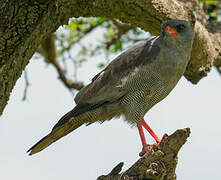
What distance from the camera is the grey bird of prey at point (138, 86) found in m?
4.95

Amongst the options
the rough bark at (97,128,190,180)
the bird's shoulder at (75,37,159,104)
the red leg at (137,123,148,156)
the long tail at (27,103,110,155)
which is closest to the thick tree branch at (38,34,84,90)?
the bird's shoulder at (75,37,159,104)

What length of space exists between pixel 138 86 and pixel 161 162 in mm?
1162

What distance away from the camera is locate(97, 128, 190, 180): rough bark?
400 cm

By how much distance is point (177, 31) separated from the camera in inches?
200

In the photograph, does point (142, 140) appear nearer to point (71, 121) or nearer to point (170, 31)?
point (71, 121)

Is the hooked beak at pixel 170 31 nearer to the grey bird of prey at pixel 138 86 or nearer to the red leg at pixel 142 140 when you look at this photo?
the grey bird of prey at pixel 138 86

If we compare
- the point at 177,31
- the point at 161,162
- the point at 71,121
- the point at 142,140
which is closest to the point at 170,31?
the point at 177,31

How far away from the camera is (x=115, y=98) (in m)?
5.05

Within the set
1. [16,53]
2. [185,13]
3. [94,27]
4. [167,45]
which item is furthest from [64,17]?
[94,27]

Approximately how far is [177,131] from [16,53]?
5.48 ft

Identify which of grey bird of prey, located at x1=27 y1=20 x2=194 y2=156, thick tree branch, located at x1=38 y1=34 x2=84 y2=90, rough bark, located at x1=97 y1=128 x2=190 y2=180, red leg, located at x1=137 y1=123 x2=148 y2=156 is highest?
thick tree branch, located at x1=38 y1=34 x2=84 y2=90

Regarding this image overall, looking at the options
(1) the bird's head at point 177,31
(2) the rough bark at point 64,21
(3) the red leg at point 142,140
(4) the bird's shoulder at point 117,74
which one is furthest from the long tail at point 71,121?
(1) the bird's head at point 177,31

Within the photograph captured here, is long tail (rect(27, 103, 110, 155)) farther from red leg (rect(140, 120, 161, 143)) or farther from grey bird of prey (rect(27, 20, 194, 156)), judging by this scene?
red leg (rect(140, 120, 161, 143))

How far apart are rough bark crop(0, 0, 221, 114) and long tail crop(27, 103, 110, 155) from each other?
0.75 m
